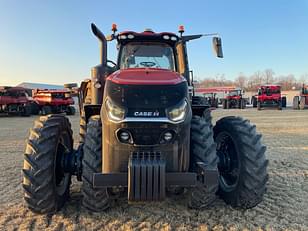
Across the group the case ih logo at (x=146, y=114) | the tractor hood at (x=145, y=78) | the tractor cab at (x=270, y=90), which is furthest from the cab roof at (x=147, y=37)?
the tractor cab at (x=270, y=90)

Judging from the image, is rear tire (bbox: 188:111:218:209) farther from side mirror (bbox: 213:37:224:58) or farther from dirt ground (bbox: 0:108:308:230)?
side mirror (bbox: 213:37:224:58)

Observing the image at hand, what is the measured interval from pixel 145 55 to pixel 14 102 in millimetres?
18634

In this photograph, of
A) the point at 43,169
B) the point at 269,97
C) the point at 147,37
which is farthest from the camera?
the point at 269,97

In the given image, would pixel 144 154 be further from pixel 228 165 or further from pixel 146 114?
pixel 228 165

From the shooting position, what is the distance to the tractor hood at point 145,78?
2865 mm

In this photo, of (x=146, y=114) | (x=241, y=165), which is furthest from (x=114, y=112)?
(x=241, y=165)

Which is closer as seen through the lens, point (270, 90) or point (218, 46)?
point (218, 46)

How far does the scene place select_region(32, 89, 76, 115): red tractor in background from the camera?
68.3 ft

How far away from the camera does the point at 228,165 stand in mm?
3496

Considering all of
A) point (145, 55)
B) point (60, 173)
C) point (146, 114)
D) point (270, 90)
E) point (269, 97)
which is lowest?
point (60, 173)

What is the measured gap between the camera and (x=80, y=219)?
10.0 feet

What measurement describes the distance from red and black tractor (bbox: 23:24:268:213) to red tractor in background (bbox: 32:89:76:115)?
1854cm

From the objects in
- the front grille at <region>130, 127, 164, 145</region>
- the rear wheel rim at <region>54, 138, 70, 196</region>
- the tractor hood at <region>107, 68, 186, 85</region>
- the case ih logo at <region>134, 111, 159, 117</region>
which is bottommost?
the rear wheel rim at <region>54, 138, 70, 196</region>

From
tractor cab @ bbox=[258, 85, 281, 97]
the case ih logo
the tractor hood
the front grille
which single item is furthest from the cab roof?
tractor cab @ bbox=[258, 85, 281, 97]
